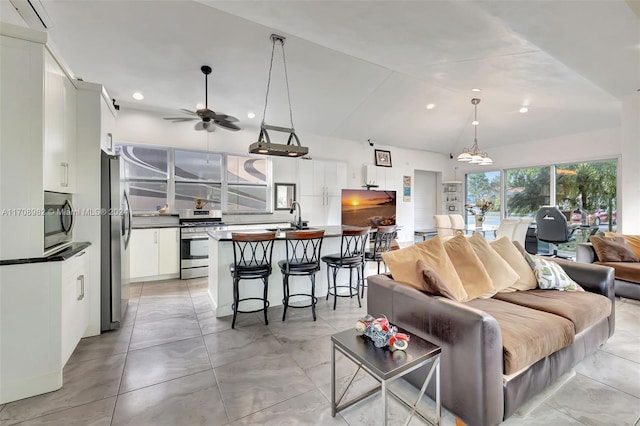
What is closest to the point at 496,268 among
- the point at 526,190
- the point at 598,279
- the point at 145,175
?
the point at 598,279

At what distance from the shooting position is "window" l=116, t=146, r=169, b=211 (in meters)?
5.24

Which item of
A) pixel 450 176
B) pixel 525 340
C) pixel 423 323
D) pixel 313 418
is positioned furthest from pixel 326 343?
pixel 450 176

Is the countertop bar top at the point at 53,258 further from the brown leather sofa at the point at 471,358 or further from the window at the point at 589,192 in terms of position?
the window at the point at 589,192

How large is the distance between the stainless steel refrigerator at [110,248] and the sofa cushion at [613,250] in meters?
6.01

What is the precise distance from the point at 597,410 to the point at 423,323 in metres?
1.18

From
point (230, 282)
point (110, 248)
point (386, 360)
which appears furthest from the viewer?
point (230, 282)

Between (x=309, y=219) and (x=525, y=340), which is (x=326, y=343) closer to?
(x=525, y=340)

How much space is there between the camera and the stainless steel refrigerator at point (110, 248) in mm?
2945

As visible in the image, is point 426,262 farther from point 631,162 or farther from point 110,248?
point 631,162

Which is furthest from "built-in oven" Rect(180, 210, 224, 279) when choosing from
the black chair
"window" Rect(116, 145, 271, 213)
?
the black chair

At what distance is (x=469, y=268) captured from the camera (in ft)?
8.19

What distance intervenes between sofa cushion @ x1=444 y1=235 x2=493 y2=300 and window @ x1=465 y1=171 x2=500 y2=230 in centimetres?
658

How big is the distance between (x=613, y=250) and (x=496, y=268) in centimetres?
273

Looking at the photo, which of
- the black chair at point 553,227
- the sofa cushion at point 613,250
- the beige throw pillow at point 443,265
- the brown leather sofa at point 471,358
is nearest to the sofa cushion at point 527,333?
the brown leather sofa at point 471,358
